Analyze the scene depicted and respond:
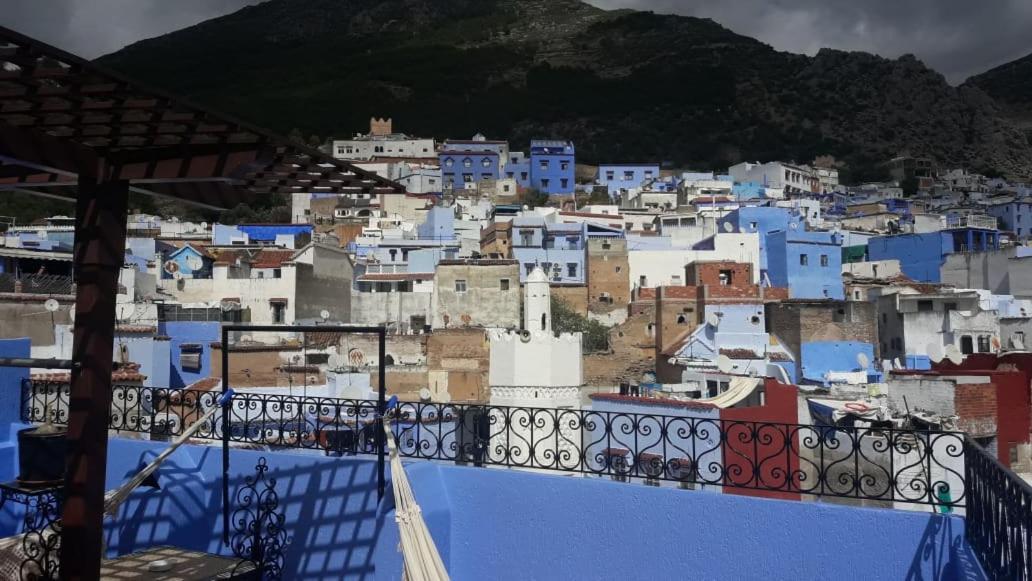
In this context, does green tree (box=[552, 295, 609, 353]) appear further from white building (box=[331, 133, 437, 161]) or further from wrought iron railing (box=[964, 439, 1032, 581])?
white building (box=[331, 133, 437, 161])

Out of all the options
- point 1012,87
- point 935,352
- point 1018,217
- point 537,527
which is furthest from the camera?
point 1012,87

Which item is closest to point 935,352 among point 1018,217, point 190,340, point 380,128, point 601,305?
point 601,305

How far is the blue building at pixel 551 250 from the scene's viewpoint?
4209 cm

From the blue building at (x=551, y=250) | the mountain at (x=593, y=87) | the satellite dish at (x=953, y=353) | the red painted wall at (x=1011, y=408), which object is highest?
the mountain at (x=593, y=87)

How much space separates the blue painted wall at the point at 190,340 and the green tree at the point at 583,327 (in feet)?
51.8

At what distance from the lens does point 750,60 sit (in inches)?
4779

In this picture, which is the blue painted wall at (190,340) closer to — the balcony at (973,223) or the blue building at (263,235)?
the blue building at (263,235)

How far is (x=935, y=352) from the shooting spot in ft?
102

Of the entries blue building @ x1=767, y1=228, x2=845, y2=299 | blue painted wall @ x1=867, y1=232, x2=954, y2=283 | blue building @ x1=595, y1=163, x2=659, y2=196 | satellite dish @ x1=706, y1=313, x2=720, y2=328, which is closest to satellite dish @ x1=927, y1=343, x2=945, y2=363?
satellite dish @ x1=706, y1=313, x2=720, y2=328

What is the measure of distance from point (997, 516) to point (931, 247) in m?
48.4

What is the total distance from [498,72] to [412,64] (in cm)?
1372

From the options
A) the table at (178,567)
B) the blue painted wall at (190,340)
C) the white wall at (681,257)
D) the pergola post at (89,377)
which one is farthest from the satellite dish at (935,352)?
the pergola post at (89,377)

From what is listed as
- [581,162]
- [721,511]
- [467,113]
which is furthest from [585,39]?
[721,511]

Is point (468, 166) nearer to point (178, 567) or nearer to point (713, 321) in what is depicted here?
point (713, 321)
